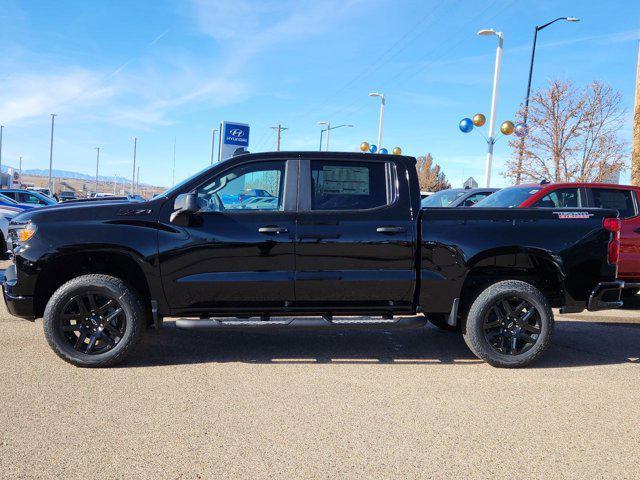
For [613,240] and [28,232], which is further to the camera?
[613,240]

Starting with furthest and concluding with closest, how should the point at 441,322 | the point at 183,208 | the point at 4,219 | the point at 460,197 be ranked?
the point at 4,219, the point at 460,197, the point at 441,322, the point at 183,208

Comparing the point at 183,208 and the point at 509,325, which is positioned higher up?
the point at 183,208

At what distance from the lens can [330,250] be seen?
473 centimetres

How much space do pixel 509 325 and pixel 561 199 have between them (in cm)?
→ 368

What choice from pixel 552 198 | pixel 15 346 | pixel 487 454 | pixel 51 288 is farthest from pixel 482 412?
pixel 552 198

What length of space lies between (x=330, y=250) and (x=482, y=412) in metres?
1.79

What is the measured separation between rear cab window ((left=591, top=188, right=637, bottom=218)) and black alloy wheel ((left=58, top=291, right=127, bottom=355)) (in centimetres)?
678

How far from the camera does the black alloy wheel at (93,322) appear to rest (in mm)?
4609

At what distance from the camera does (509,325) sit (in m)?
5.04

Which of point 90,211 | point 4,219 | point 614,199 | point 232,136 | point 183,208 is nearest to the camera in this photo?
point 183,208

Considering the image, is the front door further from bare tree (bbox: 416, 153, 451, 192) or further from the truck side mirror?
bare tree (bbox: 416, 153, 451, 192)

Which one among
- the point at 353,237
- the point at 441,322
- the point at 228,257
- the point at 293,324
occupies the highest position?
the point at 353,237

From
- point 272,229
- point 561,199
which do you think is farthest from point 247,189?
point 561,199

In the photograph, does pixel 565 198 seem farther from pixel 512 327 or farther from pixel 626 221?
pixel 512 327
